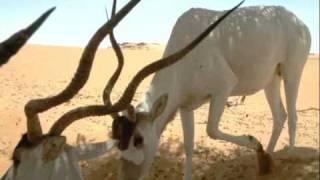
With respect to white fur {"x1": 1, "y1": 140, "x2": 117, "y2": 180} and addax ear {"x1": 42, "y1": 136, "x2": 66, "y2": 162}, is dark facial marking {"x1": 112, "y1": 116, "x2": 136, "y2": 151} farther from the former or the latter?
addax ear {"x1": 42, "y1": 136, "x2": 66, "y2": 162}

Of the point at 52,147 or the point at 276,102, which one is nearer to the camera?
the point at 52,147

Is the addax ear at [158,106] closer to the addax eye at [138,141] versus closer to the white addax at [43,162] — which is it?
Result: the addax eye at [138,141]

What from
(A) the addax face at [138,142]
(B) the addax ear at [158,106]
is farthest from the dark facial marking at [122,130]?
(B) the addax ear at [158,106]

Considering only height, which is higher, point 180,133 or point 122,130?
point 122,130

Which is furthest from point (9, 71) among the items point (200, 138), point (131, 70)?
point (200, 138)

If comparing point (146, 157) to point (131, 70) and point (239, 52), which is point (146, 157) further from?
point (131, 70)

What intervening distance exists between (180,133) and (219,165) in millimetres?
2874

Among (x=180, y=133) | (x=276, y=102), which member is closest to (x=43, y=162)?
(x=276, y=102)

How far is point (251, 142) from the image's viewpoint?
7379 millimetres

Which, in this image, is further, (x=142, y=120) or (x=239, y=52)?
(x=239, y=52)

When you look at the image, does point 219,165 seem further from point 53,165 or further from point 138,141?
point 53,165

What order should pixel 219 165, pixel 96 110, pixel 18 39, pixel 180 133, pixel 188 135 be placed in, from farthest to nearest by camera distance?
pixel 180 133, pixel 219 165, pixel 188 135, pixel 96 110, pixel 18 39

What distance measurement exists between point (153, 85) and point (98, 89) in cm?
1310

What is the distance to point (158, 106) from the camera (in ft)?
21.6
